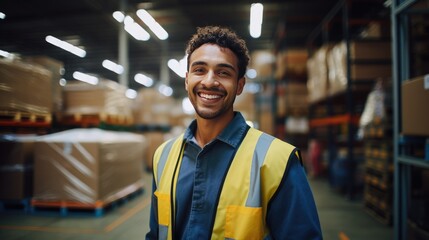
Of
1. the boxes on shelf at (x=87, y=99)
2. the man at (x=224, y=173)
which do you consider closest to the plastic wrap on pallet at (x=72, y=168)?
the boxes on shelf at (x=87, y=99)

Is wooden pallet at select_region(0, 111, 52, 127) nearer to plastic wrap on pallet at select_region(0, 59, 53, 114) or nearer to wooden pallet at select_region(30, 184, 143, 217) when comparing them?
plastic wrap on pallet at select_region(0, 59, 53, 114)

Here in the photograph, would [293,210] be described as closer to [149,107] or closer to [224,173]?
[224,173]

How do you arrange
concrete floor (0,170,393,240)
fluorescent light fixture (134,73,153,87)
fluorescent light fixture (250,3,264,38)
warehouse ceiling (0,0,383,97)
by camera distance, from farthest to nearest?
fluorescent light fixture (134,73,153,87)
warehouse ceiling (0,0,383,97)
fluorescent light fixture (250,3,264,38)
concrete floor (0,170,393,240)

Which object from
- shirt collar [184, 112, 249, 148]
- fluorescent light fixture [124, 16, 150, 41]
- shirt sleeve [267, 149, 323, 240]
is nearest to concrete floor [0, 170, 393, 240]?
shirt sleeve [267, 149, 323, 240]

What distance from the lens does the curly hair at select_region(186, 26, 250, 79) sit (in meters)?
1.61

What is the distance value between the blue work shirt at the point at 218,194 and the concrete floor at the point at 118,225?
2.84 metres

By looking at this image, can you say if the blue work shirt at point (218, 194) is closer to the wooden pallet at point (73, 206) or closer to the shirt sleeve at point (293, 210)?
the shirt sleeve at point (293, 210)

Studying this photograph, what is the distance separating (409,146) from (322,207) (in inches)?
99.4

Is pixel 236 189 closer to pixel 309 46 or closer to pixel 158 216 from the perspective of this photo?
pixel 158 216

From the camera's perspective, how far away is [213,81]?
1553 mm

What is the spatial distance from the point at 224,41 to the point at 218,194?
861 mm

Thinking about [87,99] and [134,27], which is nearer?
[87,99]

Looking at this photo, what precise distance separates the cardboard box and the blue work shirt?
1992 mm

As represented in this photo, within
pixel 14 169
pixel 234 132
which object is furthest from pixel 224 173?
pixel 14 169
